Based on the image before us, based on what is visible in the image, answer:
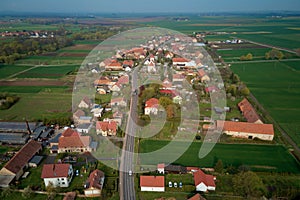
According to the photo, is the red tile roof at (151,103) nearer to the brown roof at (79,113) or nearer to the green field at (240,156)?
the green field at (240,156)

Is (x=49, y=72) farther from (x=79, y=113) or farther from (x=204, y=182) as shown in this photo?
(x=204, y=182)

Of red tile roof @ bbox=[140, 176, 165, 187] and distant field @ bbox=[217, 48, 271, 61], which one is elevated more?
distant field @ bbox=[217, 48, 271, 61]

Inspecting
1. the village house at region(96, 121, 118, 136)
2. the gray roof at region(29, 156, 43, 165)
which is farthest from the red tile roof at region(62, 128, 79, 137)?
the gray roof at region(29, 156, 43, 165)

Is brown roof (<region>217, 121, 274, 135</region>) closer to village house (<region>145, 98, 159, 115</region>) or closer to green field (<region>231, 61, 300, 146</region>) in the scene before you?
green field (<region>231, 61, 300, 146</region>)

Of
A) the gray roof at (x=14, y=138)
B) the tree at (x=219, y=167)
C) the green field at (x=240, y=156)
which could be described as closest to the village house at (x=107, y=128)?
the green field at (x=240, y=156)

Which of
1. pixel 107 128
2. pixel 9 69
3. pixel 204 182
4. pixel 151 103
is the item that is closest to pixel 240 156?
pixel 204 182
